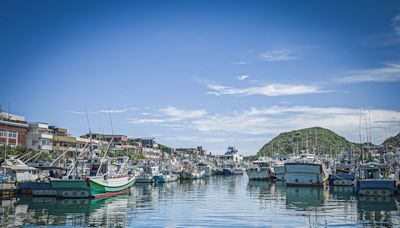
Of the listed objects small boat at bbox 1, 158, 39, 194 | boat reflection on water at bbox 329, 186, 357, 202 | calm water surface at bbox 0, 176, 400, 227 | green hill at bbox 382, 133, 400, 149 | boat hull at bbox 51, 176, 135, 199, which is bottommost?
boat reflection on water at bbox 329, 186, 357, 202

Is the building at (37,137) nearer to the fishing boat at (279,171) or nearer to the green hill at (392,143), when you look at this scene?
the fishing boat at (279,171)

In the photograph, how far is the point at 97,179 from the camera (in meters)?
49.3

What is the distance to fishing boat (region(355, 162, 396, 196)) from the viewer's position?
48.2m

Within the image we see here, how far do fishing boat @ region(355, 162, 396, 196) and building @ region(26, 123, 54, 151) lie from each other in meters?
70.3

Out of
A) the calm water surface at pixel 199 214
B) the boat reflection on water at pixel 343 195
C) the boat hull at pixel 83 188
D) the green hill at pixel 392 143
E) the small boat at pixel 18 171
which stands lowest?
the boat reflection on water at pixel 343 195

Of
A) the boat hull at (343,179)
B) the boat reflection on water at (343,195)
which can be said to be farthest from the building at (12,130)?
the boat hull at (343,179)

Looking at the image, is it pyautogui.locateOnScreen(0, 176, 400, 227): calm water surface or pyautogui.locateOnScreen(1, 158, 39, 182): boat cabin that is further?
pyautogui.locateOnScreen(1, 158, 39, 182): boat cabin

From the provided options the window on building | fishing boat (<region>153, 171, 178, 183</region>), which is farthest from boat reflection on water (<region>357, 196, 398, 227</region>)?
the window on building

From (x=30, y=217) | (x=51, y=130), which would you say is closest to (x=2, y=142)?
(x=51, y=130)

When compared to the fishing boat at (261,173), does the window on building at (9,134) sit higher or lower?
higher

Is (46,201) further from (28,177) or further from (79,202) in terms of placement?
(28,177)

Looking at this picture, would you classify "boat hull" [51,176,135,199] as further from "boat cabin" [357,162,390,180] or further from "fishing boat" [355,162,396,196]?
"boat cabin" [357,162,390,180]

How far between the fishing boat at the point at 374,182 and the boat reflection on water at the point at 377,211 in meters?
1.10

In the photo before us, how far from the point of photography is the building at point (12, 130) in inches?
3150
